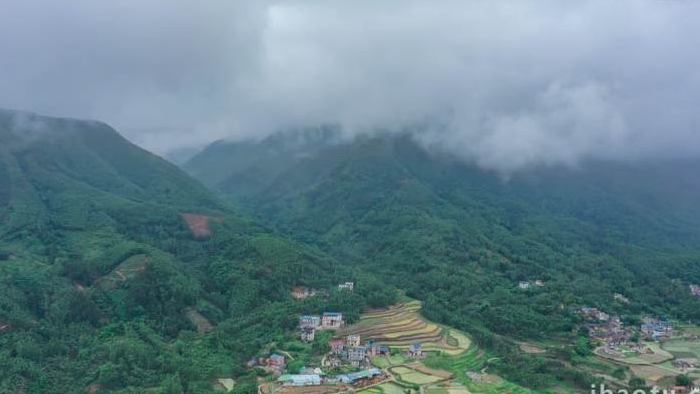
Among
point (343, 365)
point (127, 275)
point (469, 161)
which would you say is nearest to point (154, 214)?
point (127, 275)

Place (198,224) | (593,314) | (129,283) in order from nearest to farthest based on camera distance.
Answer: (129,283) < (593,314) < (198,224)

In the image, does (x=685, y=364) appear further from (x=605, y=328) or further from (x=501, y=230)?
(x=501, y=230)

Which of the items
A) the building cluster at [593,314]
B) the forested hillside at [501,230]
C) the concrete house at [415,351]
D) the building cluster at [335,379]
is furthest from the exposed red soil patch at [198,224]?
the building cluster at [593,314]

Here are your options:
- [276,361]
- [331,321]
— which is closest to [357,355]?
[276,361]

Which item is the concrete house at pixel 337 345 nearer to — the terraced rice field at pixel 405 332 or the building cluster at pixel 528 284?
the terraced rice field at pixel 405 332

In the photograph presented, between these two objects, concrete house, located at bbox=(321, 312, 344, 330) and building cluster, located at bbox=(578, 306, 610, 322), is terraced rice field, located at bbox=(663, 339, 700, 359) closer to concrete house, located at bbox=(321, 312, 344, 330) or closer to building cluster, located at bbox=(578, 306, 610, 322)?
building cluster, located at bbox=(578, 306, 610, 322)

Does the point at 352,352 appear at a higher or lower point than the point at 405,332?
lower

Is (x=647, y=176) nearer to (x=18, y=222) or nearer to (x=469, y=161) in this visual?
(x=469, y=161)
